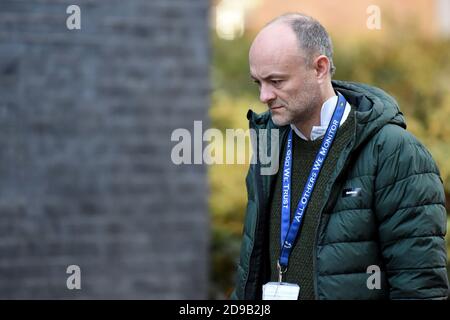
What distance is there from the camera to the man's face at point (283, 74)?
2943 millimetres

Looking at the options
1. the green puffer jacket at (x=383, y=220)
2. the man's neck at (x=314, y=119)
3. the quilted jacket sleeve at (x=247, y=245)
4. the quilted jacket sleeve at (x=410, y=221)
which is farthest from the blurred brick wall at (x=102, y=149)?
the quilted jacket sleeve at (x=410, y=221)

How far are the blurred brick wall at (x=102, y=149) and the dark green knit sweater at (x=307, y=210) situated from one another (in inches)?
115

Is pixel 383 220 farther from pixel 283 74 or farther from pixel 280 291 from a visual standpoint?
pixel 283 74

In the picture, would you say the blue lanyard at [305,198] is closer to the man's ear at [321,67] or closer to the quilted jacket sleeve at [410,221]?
the man's ear at [321,67]

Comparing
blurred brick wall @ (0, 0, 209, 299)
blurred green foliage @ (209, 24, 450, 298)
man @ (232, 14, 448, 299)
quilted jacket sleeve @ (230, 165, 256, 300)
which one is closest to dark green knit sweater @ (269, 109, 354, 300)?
man @ (232, 14, 448, 299)

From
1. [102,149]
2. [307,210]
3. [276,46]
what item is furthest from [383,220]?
[102,149]

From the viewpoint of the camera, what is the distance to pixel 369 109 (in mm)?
3004

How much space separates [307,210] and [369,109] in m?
0.43
